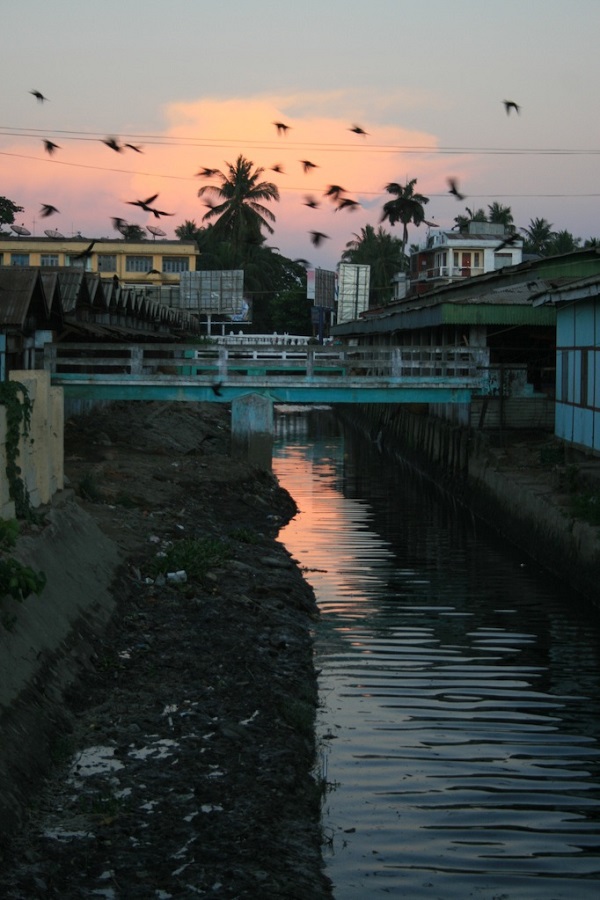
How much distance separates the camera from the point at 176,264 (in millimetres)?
88500

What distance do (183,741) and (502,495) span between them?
17.4 meters

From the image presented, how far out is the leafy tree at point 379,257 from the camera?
347 feet

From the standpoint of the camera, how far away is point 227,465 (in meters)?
31.4

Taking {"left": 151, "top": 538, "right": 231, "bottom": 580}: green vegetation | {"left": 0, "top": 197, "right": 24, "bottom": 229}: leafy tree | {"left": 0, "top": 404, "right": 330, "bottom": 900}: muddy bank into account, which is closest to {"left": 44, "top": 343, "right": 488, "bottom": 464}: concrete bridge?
{"left": 0, "top": 404, "right": 330, "bottom": 900}: muddy bank

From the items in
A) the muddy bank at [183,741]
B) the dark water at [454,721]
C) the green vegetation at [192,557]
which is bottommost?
the dark water at [454,721]

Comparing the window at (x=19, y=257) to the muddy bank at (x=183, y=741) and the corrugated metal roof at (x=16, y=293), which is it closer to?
the corrugated metal roof at (x=16, y=293)

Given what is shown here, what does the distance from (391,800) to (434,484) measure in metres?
26.9

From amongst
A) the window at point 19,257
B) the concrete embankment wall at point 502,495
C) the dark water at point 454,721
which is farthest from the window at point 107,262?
the dark water at point 454,721

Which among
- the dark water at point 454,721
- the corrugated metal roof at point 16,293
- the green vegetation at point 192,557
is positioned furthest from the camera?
the corrugated metal roof at point 16,293

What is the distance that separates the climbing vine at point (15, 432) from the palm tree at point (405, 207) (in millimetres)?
76935

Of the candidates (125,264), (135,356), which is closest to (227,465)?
(135,356)

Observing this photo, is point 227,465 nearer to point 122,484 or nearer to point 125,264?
point 122,484

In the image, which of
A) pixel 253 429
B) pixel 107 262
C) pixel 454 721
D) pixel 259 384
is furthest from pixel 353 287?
pixel 454 721

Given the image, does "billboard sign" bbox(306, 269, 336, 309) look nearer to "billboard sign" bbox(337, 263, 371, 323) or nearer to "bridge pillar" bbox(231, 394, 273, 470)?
"billboard sign" bbox(337, 263, 371, 323)
